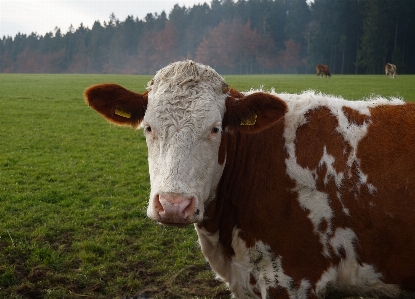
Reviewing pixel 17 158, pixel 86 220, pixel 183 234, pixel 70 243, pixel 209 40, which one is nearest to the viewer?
pixel 70 243

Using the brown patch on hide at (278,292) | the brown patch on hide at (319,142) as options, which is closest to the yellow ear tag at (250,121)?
the brown patch on hide at (319,142)

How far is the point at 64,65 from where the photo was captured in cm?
15588

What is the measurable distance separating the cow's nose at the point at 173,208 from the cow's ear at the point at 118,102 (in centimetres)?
109

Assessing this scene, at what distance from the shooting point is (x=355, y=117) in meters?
3.96

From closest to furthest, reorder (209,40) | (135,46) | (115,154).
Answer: (115,154), (209,40), (135,46)

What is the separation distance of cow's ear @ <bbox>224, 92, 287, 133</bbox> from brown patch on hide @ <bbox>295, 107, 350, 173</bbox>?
0.34 meters

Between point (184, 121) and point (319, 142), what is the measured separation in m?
1.28

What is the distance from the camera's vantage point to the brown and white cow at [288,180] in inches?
140

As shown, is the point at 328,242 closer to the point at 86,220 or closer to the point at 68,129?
the point at 86,220

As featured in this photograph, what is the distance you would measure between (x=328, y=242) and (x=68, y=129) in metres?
15.9

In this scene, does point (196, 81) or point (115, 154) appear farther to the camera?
point (115, 154)

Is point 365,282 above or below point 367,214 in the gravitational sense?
below

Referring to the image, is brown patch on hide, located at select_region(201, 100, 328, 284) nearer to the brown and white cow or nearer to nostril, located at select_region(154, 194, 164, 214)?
the brown and white cow

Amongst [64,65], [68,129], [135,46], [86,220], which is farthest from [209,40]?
[86,220]
